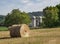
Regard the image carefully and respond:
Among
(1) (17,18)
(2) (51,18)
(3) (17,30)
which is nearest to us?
(3) (17,30)

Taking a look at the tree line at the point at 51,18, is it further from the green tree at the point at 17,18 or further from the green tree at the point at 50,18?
the green tree at the point at 17,18

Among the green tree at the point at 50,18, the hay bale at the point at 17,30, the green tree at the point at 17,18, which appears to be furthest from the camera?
the green tree at the point at 50,18

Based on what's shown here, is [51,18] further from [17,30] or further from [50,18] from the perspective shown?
[17,30]

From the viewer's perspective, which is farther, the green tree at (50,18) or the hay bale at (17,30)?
the green tree at (50,18)

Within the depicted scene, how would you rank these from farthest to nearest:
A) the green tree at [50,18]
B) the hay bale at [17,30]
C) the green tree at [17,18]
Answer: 1. the green tree at [50,18]
2. the green tree at [17,18]
3. the hay bale at [17,30]

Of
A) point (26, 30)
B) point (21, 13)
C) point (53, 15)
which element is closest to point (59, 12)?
point (53, 15)

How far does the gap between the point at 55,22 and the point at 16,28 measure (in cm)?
5445

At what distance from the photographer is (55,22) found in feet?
260

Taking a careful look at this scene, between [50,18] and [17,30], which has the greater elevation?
[17,30]

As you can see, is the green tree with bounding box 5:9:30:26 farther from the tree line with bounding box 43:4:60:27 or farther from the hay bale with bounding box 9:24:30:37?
the hay bale with bounding box 9:24:30:37

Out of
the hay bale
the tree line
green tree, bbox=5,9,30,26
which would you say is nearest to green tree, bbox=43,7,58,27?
the tree line

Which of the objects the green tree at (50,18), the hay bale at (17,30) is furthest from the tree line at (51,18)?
the hay bale at (17,30)

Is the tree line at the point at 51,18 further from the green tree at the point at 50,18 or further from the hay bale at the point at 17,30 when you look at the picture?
the hay bale at the point at 17,30

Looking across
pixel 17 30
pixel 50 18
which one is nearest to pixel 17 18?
pixel 50 18
